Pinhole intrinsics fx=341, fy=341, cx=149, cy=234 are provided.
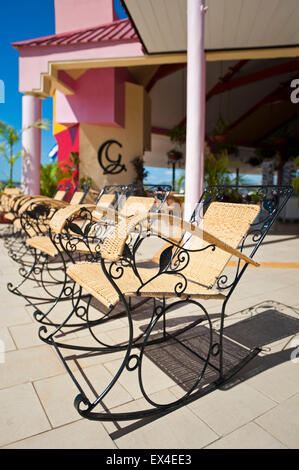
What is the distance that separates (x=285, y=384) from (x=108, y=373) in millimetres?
858

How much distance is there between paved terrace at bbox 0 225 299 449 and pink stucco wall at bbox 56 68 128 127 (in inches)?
348

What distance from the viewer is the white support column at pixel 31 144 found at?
7555 mm

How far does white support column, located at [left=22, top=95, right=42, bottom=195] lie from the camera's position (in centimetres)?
755

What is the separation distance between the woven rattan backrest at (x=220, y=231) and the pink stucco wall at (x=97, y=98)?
880 cm

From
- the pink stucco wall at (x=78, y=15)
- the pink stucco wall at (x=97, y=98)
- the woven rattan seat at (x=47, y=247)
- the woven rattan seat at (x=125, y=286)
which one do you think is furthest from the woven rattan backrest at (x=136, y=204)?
the pink stucco wall at (x=78, y=15)

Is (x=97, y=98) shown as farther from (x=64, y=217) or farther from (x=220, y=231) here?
(x=220, y=231)

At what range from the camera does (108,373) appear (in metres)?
1.71

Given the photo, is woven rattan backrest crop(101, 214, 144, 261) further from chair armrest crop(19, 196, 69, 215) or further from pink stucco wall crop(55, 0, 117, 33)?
pink stucco wall crop(55, 0, 117, 33)

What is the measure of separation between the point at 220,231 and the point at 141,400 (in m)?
1.03

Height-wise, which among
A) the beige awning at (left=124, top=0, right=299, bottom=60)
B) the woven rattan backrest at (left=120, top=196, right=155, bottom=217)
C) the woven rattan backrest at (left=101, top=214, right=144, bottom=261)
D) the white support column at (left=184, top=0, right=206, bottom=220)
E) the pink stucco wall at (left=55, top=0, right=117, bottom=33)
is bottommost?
the woven rattan backrest at (left=101, top=214, right=144, bottom=261)

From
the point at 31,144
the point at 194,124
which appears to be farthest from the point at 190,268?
the point at 31,144

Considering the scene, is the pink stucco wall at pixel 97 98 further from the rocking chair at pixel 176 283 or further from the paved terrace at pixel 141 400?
the paved terrace at pixel 141 400

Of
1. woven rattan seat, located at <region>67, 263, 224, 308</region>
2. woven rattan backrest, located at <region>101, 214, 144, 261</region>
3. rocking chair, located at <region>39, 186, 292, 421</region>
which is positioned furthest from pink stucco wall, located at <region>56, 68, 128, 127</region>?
woven rattan backrest, located at <region>101, 214, 144, 261</region>

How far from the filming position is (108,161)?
10.8 metres
